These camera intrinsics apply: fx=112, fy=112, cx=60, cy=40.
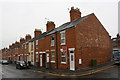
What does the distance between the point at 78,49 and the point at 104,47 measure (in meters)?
7.83

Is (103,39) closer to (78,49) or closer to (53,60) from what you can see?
(78,49)

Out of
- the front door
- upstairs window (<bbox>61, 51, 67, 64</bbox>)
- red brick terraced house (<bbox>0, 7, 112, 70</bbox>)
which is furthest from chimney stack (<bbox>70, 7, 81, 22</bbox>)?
the front door

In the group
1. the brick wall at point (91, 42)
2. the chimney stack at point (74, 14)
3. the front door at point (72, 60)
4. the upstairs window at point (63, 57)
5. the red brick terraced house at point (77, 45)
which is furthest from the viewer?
the chimney stack at point (74, 14)

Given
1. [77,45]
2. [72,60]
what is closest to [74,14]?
[77,45]

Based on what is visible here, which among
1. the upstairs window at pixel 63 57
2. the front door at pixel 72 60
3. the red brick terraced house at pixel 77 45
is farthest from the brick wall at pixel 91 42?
the upstairs window at pixel 63 57

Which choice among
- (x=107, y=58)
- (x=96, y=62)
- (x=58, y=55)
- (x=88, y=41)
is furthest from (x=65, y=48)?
(x=107, y=58)

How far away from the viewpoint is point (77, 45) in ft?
52.1

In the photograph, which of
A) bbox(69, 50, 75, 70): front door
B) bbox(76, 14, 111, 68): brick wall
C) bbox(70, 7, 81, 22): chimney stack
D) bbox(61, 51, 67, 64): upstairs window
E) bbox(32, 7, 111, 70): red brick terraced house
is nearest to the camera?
bbox(69, 50, 75, 70): front door

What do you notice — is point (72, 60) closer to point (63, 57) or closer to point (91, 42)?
point (63, 57)

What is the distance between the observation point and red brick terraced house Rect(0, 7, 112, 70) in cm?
1616

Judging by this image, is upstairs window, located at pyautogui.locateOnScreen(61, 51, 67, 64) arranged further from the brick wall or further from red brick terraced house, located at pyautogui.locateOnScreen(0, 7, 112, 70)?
the brick wall

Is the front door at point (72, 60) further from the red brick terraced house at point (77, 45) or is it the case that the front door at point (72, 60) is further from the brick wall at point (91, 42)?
the brick wall at point (91, 42)

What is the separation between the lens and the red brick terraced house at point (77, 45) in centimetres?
1616

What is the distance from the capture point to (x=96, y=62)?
18.2 meters
